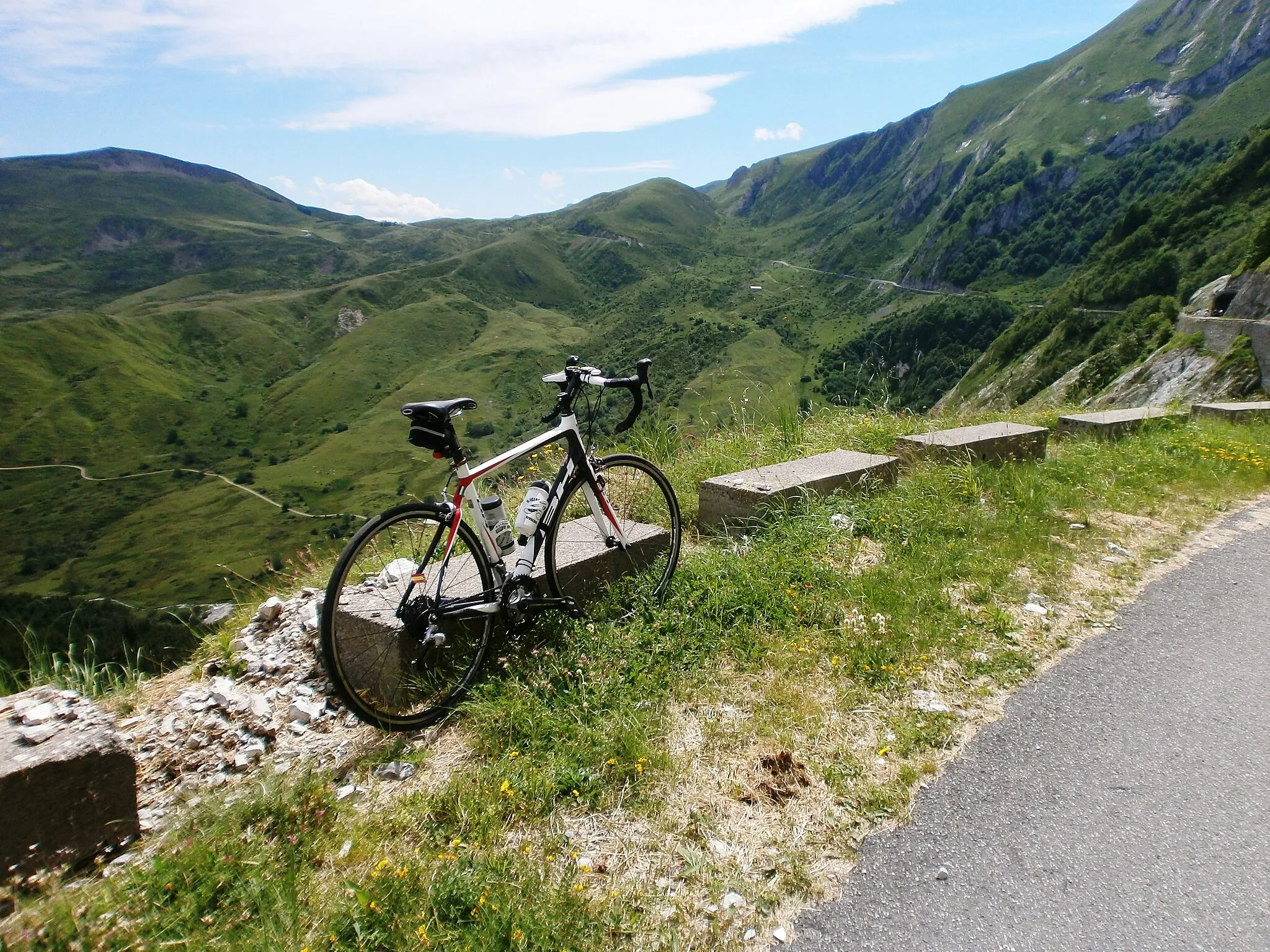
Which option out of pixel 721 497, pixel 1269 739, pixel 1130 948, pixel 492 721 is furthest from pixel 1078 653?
pixel 492 721

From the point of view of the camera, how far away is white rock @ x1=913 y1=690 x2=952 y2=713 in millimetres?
3920

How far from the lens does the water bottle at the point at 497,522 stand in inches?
164

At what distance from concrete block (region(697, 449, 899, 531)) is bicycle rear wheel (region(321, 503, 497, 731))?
3.01m

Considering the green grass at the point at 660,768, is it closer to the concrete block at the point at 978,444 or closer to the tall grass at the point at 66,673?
the concrete block at the point at 978,444

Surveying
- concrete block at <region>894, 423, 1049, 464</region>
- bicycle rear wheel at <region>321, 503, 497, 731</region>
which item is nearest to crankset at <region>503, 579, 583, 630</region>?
bicycle rear wheel at <region>321, 503, 497, 731</region>

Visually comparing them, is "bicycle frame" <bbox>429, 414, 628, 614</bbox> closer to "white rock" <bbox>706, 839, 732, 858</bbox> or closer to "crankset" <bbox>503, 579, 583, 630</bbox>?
"crankset" <bbox>503, 579, 583, 630</bbox>

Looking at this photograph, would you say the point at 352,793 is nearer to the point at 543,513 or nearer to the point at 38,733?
the point at 38,733

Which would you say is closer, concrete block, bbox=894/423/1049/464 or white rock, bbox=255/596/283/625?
white rock, bbox=255/596/283/625

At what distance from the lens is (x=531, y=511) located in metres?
4.48

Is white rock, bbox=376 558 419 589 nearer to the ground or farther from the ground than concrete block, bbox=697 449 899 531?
farther from the ground

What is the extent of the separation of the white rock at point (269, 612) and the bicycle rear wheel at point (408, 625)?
1510 mm

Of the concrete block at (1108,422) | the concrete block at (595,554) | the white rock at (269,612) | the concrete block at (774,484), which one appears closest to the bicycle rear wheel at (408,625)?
the concrete block at (595,554)

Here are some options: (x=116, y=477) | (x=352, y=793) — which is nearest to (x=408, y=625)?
(x=352, y=793)

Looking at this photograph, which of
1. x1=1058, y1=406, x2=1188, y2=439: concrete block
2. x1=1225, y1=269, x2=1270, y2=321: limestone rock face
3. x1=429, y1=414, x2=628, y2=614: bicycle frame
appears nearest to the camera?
x1=429, y1=414, x2=628, y2=614: bicycle frame
